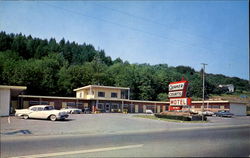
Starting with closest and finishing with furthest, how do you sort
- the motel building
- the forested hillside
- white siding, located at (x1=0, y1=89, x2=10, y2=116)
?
white siding, located at (x1=0, y1=89, x2=10, y2=116) < the motel building < the forested hillside

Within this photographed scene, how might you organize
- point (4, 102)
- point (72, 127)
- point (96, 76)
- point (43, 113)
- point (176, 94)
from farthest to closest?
point (96, 76) < point (176, 94) < point (4, 102) < point (43, 113) < point (72, 127)

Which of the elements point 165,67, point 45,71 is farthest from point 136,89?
point 45,71

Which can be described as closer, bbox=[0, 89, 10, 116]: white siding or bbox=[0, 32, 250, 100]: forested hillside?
bbox=[0, 89, 10, 116]: white siding

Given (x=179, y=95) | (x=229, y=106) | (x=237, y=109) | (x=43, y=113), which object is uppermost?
(x=179, y=95)

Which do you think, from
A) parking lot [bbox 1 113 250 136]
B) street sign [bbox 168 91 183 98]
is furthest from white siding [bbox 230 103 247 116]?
parking lot [bbox 1 113 250 136]

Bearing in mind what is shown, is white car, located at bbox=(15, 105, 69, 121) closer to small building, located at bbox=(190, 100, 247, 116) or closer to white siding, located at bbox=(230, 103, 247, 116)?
small building, located at bbox=(190, 100, 247, 116)

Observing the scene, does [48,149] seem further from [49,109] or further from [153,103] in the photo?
[153,103]

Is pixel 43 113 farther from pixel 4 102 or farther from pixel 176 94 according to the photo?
pixel 176 94

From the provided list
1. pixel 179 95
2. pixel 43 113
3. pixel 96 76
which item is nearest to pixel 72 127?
pixel 43 113

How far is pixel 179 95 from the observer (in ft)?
101

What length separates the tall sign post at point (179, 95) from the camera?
2980cm

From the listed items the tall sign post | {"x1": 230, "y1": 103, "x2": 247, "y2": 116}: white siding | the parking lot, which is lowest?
{"x1": 230, "y1": 103, "x2": 247, "y2": 116}: white siding

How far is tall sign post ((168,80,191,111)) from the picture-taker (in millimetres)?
29797

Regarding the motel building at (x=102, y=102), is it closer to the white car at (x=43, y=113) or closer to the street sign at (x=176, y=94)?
the street sign at (x=176, y=94)
